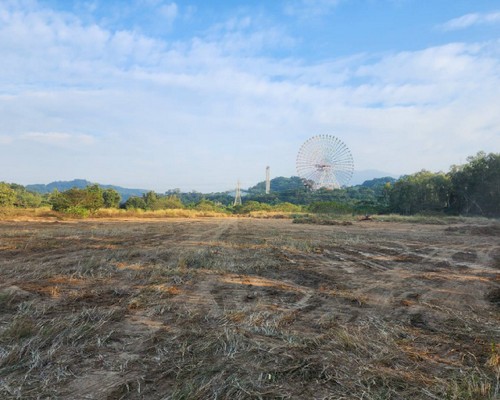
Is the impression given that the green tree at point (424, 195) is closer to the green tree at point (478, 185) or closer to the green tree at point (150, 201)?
the green tree at point (478, 185)

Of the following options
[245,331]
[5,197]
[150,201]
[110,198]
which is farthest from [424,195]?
[245,331]

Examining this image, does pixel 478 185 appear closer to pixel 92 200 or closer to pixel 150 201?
pixel 92 200

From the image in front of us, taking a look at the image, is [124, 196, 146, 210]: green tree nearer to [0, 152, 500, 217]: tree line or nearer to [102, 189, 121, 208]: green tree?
[0, 152, 500, 217]: tree line

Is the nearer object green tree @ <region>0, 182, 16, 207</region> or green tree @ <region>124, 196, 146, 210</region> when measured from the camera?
green tree @ <region>0, 182, 16, 207</region>

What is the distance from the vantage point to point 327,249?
10.9 m

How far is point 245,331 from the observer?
3.64 m

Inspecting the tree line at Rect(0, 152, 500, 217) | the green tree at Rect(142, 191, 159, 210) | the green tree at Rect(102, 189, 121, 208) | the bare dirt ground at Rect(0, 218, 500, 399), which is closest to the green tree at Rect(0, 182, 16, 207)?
the tree line at Rect(0, 152, 500, 217)

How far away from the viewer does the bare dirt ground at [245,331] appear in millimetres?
2586

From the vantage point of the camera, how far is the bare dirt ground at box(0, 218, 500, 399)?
2586 millimetres

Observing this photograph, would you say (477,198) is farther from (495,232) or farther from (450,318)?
(450,318)

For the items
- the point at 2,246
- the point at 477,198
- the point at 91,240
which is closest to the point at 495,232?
the point at 91,240

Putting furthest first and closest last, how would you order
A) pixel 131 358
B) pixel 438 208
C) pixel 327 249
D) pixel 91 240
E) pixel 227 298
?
pixel 438 208, pixel 91 240, pixel 327 249, pixel 227 298, pixel 131 358

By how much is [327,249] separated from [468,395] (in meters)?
8.55

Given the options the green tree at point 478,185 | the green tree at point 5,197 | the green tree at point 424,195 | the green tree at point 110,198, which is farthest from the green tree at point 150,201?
the green tree at point 478,185
